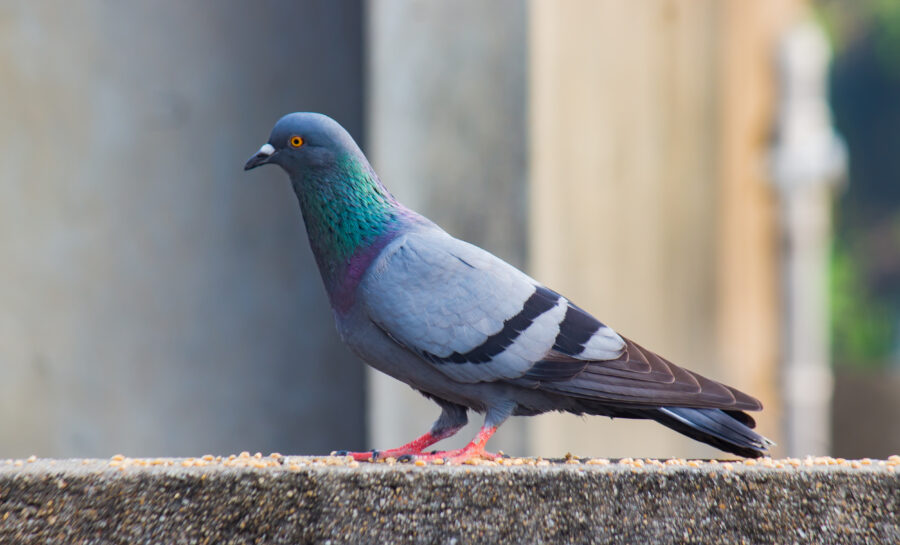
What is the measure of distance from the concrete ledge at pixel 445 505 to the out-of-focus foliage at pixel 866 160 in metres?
38.9

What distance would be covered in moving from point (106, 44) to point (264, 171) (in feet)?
3.57

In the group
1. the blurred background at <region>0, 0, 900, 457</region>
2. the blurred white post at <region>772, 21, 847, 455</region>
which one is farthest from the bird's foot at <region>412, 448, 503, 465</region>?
the blurred white post at <region>772, 21, 847, 455</region>

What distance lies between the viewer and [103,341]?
6.45 m

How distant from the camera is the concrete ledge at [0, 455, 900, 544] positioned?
2.33 meters

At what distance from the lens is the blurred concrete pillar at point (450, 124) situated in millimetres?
5297

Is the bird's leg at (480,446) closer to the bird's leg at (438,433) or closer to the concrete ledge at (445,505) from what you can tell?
the bird's leg at (438,433)

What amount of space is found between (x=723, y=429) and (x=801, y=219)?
10.8 m

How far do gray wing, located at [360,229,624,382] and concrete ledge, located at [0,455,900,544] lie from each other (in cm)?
42

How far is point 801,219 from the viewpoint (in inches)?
516

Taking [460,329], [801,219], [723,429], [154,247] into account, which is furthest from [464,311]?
[801,219]

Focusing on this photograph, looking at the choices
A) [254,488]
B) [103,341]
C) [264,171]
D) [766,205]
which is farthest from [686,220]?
[254,488]

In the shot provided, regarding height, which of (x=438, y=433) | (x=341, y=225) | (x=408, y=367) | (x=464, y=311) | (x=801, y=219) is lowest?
(x=801, y=219)

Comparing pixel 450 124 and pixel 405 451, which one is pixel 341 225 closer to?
pixel 405 451

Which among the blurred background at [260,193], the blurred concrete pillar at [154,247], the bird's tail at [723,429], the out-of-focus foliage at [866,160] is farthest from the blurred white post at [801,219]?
the out-of-focus foliage at [866,160]
